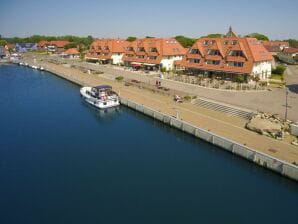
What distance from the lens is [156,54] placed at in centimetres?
9300

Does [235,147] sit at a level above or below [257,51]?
below

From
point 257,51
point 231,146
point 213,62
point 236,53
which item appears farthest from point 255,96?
point 231,146

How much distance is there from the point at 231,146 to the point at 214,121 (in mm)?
8609

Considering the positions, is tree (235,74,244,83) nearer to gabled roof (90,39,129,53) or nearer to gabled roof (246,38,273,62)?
gabled roof (246,38,273,62)

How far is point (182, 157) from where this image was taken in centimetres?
3847

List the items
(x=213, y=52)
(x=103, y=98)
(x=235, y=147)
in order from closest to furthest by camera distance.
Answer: (x=235, y=147) → (x=103, y=98) → (x=213, y=52)

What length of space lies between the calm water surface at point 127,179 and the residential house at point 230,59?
27.9 meters

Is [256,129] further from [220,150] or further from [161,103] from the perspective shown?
[161,103]

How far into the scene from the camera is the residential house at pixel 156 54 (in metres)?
92.1

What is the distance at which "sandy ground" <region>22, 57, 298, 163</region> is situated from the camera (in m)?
33.4

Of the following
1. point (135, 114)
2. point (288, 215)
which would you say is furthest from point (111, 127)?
point (288, 215)

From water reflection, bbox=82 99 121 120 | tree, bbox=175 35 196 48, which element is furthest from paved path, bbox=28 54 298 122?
tree, bbox=175 35 196 48

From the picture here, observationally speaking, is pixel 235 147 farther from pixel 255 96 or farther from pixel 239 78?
pixel 239 78

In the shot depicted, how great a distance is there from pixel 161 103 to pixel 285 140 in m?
25.8
